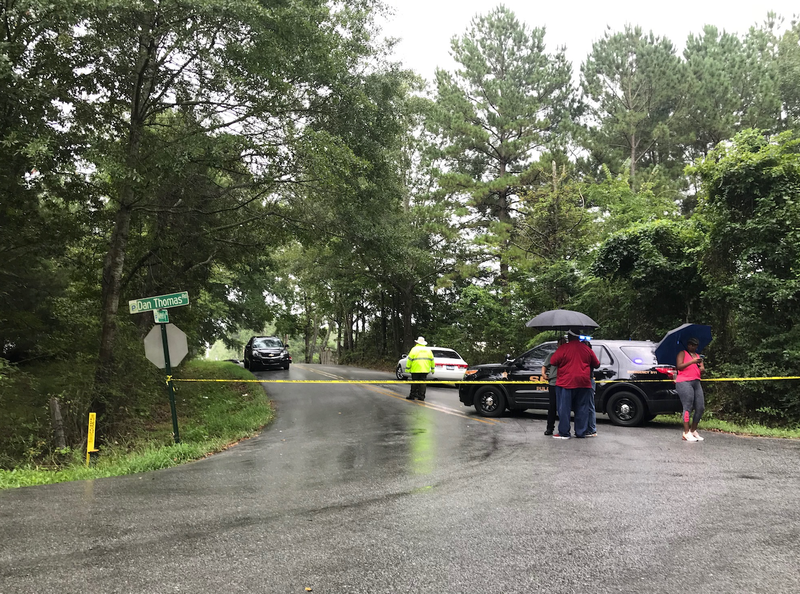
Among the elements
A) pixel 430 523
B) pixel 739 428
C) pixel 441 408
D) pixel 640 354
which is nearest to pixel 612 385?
pixel 640 354

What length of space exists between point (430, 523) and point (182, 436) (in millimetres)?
9575

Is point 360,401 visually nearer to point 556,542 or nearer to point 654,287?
point 654,287

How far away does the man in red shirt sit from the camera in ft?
32.3

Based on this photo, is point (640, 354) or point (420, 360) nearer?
point (640, 354)

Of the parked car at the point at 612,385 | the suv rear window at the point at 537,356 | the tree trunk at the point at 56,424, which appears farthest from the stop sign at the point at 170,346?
the suv rear window at the point at 537,356

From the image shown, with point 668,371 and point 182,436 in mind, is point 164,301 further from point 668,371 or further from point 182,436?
point 668,371

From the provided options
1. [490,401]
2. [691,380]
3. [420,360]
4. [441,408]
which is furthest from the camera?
[420,360]

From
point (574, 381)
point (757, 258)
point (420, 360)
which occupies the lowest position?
point (574, 381)

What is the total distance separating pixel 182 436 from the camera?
43.1ft

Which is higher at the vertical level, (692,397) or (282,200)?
(282,200)

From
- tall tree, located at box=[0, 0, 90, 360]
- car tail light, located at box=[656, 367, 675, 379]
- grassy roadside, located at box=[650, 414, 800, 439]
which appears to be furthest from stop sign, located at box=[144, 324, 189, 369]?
grassy roadside, located at box=[650, 414, 800, 439]

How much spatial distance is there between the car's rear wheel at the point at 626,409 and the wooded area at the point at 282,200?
2903 millimetres

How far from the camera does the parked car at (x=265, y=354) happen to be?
3025cm

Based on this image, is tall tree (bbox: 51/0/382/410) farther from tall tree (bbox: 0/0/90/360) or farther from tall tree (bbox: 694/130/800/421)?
tall tree (bbox: 694/130/800/421)
